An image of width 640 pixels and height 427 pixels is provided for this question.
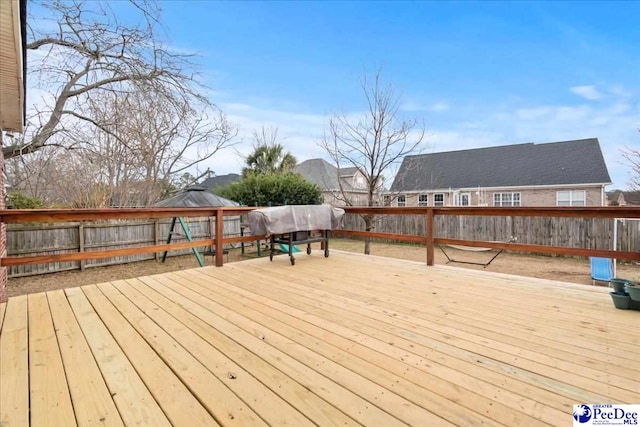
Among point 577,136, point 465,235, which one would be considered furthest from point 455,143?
point 465,235

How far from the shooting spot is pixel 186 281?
373 cm

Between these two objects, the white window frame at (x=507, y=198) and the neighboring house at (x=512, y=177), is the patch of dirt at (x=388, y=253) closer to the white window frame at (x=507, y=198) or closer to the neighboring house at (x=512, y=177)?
the neighboring house at (x=512, y=177)

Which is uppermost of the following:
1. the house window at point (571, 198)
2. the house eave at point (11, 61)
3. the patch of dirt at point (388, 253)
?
Answer: the house eave at point (11, 61)

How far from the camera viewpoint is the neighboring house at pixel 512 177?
45.0 feet

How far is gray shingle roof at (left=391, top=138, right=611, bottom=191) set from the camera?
14.0 meters

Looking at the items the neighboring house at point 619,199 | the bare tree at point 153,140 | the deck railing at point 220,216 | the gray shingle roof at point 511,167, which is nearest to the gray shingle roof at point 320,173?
the gray shingle roof at point 511,167

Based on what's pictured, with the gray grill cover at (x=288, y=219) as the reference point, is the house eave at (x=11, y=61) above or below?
above

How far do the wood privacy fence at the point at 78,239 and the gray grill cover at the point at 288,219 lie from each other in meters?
3.90

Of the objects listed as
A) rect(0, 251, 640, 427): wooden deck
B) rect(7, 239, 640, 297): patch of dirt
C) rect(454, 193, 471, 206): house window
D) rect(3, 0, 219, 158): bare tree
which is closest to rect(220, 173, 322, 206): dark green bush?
rect(7, 239, 640, 297): patch of dirt

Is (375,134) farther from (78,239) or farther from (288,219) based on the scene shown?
(78,239)

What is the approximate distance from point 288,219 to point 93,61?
4653mm

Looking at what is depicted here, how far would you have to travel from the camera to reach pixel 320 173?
21.4 meters

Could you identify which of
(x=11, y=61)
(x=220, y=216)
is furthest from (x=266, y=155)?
(x=11, y=61)

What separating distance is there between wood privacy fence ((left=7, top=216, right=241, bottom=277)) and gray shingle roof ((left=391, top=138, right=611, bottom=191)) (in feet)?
29.7
